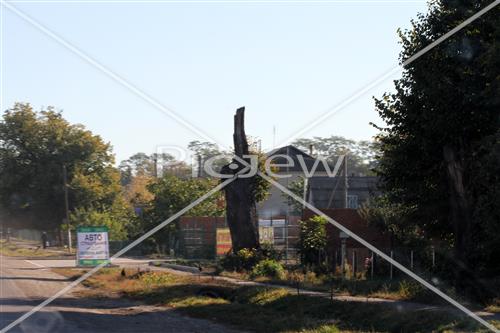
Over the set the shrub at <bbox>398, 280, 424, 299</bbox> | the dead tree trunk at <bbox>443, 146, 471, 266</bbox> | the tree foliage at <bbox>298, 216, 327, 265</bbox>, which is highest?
the dead tree trunk at <bbox>443, 146, 471, 266</bbox>

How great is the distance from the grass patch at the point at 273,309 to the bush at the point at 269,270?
6.03 feet

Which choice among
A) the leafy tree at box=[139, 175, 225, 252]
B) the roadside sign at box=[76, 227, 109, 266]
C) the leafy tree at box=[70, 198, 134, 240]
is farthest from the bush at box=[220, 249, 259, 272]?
the leafy tree at box=[70, 198, 134, 240]

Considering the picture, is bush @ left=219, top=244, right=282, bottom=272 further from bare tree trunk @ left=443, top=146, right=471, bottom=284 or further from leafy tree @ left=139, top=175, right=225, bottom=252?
leafy tree @ left=139, top=175, right=225, bottom=252

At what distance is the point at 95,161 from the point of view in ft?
245

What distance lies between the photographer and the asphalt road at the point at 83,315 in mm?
16922

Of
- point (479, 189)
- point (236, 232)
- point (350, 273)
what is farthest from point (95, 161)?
point (479, 189)

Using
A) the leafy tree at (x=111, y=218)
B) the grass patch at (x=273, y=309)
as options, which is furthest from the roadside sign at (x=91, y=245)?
the leafy tree at (x=111, y=218)

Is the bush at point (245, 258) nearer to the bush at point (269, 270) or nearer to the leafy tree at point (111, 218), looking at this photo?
the bush at point (269, 270)

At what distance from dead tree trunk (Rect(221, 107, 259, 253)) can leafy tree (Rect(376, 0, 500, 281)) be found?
8.04 meters

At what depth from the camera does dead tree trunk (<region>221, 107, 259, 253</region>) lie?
30312 millimetres

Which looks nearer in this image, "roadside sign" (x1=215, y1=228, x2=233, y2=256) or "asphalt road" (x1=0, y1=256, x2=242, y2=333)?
"asphalt road" (x1=0, y1=256, x2=242, y2=333)

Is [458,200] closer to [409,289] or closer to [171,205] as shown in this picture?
[409,289]

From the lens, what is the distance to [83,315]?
1978 cm

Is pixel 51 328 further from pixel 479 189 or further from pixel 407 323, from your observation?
pixel 479 189
